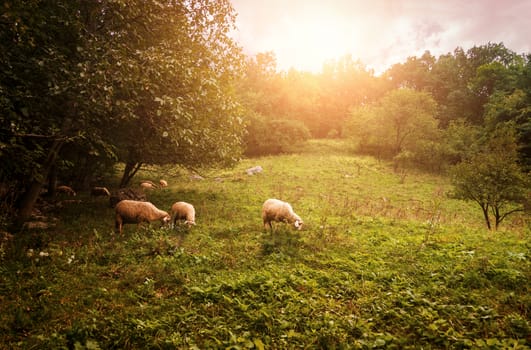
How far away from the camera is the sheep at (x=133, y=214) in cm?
1009

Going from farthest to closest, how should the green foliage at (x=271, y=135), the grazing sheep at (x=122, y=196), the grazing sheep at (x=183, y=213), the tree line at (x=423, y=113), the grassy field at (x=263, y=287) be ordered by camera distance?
the green foliage at (x=271, y=135) < the tree line at (x=423, y=113) < the grazing sheep at (x=122, y=196) < the grazing sheep at (x=183, y=213) < the grassy field at (x=263, y=287)

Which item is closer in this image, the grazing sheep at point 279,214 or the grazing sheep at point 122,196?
the grazing sheep at point 279,214

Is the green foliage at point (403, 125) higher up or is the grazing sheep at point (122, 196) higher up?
the green foliage at point (403, 125)

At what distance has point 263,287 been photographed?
249 inches

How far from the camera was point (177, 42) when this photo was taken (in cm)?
1084

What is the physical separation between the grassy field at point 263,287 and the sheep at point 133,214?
43 centimetres

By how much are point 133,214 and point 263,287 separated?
6.69m

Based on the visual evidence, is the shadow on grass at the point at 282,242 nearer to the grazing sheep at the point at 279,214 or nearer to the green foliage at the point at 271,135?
the grazing sheep at the point at 279,214

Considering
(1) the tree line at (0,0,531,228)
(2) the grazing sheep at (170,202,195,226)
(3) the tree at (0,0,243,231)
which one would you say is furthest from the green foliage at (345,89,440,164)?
(2) the grazing sheep at (170,202,195,226)

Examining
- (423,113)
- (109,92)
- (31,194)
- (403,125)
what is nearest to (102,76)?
(109,92)

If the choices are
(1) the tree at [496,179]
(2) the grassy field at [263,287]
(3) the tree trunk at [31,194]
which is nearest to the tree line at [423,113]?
(1) the tree at [496,179]

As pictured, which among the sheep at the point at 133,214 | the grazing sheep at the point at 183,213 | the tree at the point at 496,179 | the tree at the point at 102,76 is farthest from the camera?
the tree at the point at 496,179

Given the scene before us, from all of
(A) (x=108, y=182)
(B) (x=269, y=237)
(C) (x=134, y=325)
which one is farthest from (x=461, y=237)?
(A) (x=108, y=182)

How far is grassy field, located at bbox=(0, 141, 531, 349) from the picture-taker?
4.73 meters
